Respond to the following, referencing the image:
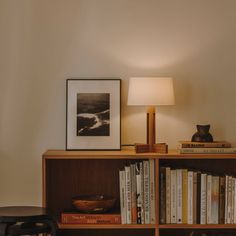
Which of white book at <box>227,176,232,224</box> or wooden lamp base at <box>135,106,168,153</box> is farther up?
wooden lamp base at <box>135,106,168,153</box>

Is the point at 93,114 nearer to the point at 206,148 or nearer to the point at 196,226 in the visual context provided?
the point at 206,148

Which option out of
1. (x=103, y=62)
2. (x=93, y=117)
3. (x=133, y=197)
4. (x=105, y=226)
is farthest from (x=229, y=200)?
(x=103, y=62)

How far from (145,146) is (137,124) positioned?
0.79 ft

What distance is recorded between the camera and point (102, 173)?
326cm

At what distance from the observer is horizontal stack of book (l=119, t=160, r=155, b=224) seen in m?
3.02

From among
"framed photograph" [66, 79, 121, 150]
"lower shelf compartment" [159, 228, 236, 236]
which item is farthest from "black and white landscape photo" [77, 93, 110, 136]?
"lower shelf compartment" [159, 228, 236, 236]

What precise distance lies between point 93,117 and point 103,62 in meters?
0.34

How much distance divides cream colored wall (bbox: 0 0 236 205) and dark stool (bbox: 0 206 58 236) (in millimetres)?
637

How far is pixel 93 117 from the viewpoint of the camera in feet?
10.6

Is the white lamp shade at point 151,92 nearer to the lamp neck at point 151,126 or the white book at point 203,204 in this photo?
the lamp neck at point 151,126

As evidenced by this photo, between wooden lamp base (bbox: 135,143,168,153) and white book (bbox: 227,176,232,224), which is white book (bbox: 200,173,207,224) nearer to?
white book (bbox: 227,176,232,224)

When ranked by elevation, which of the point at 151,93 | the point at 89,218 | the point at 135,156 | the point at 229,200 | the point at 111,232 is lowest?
the point at 111,232

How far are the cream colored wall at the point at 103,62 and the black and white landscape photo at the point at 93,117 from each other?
0.11m

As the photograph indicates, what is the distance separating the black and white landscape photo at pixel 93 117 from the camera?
323 centimetres
